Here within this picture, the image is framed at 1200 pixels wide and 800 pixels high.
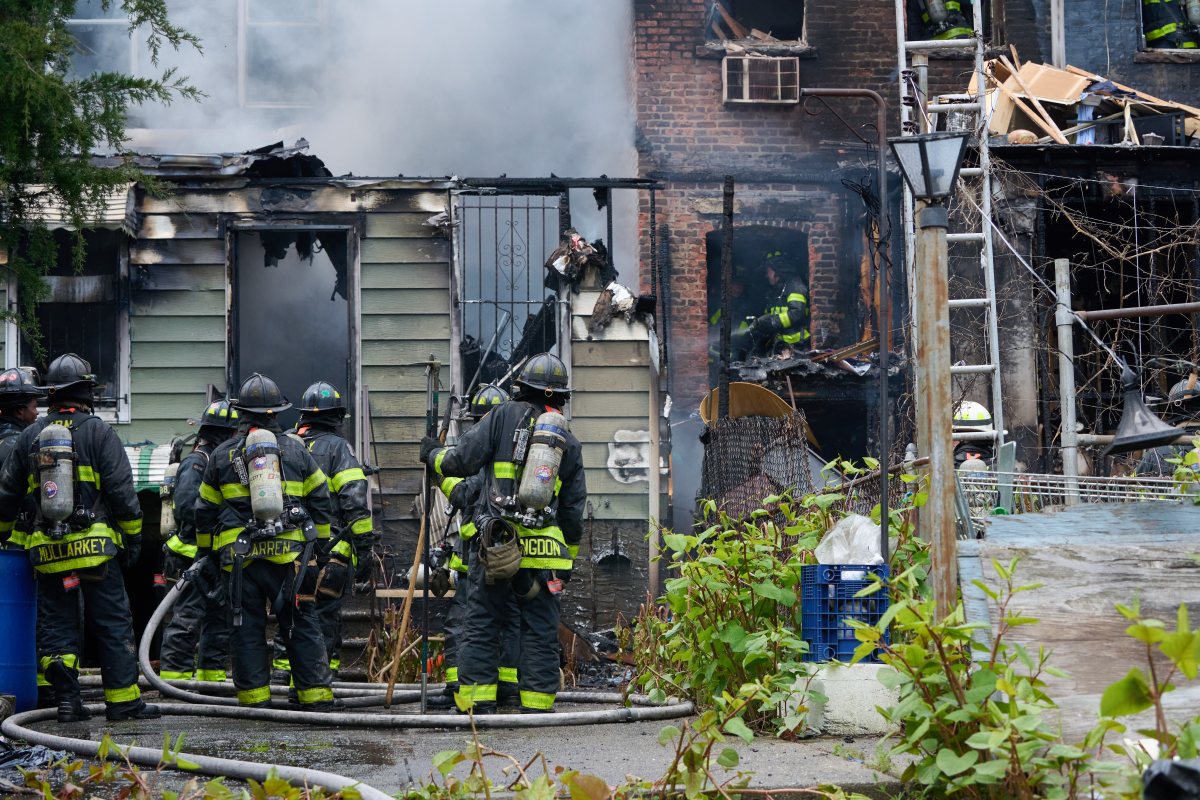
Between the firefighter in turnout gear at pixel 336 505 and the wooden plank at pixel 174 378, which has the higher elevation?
the wooden plank at pixel 174 378

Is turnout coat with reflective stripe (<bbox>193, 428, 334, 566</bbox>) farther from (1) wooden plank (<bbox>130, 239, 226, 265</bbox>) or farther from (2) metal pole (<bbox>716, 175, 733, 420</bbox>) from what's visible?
(2) metal pole (<bbox>716, 175, 733, 420</bbox>)

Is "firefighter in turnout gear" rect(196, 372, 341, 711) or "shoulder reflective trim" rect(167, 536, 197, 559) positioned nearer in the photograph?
"firefighter in turnout gear" rect(196, 372, 341, 711)

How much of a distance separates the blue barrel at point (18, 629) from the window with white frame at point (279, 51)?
30.1 feet

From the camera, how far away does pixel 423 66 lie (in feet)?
54.7

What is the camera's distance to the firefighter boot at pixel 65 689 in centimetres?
732

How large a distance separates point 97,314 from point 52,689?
550 cm

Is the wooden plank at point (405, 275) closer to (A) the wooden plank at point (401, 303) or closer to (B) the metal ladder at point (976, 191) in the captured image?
(A) the wooden plank at point (401, 303)

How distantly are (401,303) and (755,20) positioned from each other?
7.77 meters

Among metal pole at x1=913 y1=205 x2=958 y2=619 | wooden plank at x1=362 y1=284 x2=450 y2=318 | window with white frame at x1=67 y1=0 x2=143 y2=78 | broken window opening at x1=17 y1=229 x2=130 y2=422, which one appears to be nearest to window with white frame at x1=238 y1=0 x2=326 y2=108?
window with white frame at x1=67 y1=0 x2=143 y2=78

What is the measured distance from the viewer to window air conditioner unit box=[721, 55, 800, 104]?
55.0ft

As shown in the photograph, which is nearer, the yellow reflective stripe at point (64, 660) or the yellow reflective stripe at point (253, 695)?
the yellow reflective stripe at point (64, 660)

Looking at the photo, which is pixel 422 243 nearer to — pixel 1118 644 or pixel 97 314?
pixel 97 314

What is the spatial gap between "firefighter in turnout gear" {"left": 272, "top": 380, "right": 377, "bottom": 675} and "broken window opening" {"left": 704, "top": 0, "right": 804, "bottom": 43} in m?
9.21

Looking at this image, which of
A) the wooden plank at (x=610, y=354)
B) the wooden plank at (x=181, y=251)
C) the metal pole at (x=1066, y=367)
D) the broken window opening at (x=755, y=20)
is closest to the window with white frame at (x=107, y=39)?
the wooden plank at (x=181, y=251)
